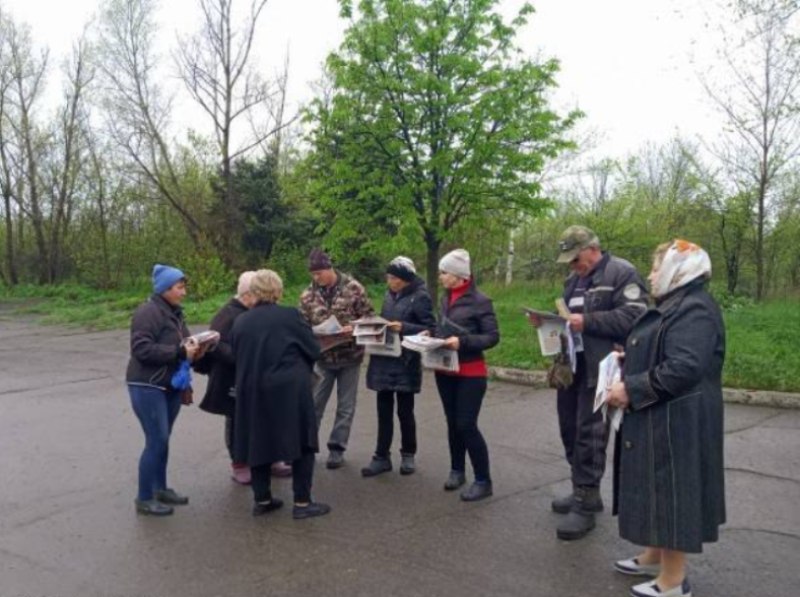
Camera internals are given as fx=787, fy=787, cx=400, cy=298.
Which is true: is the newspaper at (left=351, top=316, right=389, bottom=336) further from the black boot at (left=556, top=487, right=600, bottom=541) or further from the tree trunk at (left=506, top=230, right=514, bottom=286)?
the tree trunk at (left=506, top=230, right=514, bottom=286)

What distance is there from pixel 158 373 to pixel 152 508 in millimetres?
971

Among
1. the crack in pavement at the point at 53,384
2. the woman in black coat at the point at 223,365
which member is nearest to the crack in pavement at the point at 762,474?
the woman in black coat at the point at 223,365

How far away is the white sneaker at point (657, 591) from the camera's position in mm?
4004

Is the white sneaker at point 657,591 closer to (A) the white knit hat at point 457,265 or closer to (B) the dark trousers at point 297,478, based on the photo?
(B) the dark trousers at point 297,478

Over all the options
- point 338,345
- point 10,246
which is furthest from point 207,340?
point 10,246

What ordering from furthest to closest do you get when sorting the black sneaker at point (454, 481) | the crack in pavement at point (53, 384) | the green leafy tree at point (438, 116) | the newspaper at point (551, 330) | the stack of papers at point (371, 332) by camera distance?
the green leafy tree at point (438, 116)
the crack in pavement at point (53, 384)
the stack of papers at point (371, 332)
the black sneaker at point (454, 481)
the newspaper at point (551, 330)

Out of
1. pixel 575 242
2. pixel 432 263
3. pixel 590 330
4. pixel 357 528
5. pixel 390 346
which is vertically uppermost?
pixel 575 242

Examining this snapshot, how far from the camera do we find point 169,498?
579 centimetres

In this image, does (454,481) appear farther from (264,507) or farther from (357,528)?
(264,507)

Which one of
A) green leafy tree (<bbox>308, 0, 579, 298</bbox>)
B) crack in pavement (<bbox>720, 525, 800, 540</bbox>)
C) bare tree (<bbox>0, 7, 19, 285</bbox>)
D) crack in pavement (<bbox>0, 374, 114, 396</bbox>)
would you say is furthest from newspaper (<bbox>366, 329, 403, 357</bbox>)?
bare tree (<bbox>0, 7, 19, 285</bbox>)

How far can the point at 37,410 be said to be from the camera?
9320 mm

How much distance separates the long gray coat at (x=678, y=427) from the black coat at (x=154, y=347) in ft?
10.2

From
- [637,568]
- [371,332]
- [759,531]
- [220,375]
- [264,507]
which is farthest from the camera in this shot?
[371,332]

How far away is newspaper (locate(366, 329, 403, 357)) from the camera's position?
6.21 m
